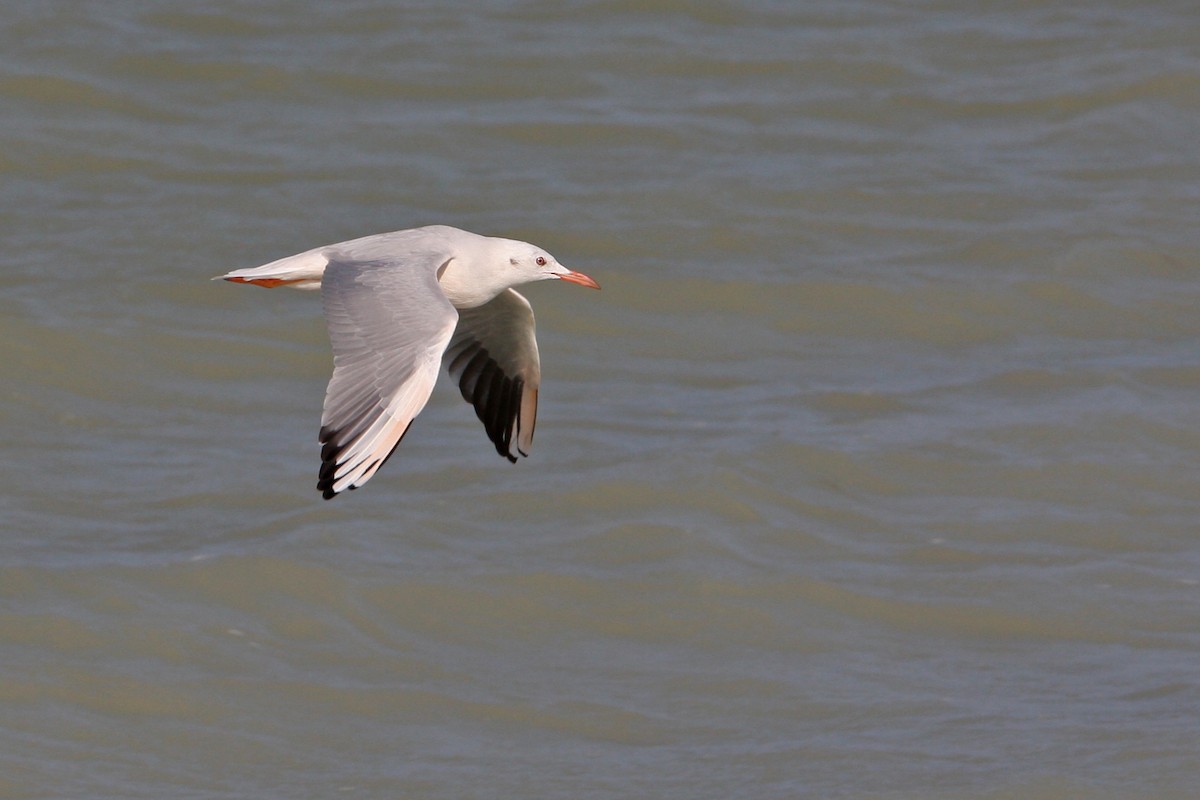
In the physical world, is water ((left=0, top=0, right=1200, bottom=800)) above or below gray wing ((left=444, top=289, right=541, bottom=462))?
below

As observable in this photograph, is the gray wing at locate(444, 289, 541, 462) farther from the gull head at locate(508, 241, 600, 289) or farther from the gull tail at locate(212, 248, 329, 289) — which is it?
the gull tail at locate(212, 248, 329, 289)

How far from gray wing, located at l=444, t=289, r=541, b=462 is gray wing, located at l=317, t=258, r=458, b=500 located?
1.05 metres

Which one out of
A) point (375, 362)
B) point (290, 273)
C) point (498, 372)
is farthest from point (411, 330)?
point (498, 372)

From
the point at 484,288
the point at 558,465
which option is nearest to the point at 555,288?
the point at 558,465

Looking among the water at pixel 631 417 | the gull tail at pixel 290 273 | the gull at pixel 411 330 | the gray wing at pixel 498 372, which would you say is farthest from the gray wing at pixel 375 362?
the water at pixel 631 417

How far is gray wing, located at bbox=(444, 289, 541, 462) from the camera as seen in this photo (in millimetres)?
7324

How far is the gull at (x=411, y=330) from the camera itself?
553cm

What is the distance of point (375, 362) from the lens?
5.72 m

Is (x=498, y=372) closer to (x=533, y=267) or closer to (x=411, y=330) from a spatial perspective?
(x=533, y=267)

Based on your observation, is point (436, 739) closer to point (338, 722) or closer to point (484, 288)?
point (338, 722)

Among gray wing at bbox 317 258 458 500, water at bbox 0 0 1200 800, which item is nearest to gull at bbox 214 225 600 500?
gray wing at bbox 317 258 458 500

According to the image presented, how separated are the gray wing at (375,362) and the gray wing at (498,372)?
1051 millimetres

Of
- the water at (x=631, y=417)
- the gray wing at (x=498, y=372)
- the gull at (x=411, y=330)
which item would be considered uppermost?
the gull at (x=411, y=330)

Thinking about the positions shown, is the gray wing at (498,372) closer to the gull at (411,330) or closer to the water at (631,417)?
the gull at (411,330)
